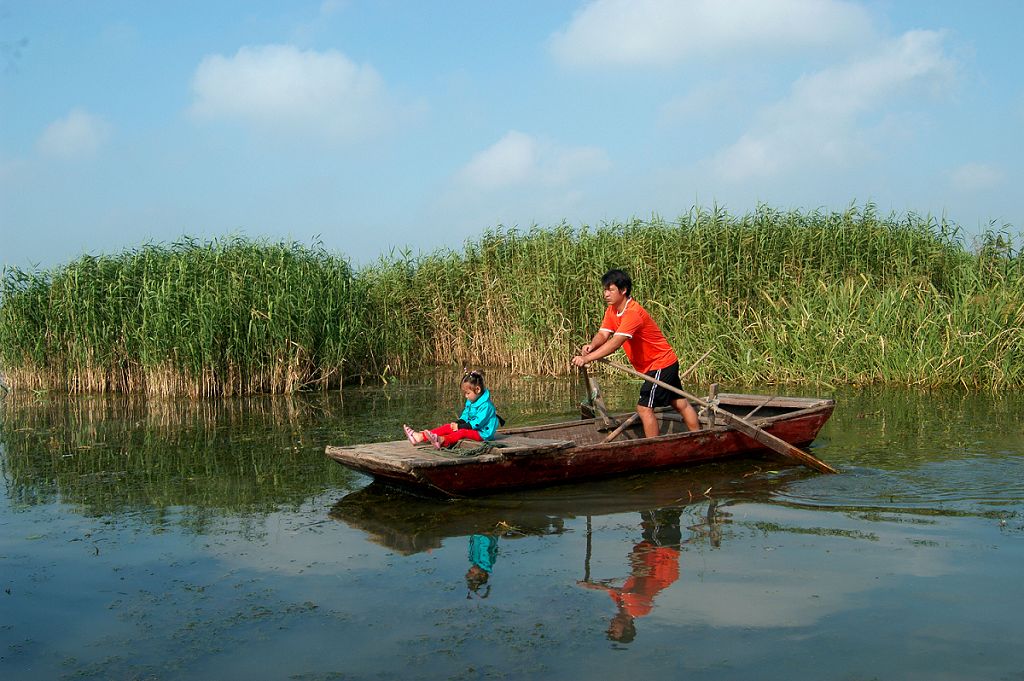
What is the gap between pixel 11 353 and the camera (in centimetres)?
1488

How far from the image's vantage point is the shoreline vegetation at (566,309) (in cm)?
1171

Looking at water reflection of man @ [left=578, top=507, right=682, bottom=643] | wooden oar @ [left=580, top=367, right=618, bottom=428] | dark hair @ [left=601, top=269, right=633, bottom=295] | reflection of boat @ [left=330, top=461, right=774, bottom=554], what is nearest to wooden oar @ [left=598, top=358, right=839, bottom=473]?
reflection of boat @ [left=330, top=461, right=774, bottom=554]

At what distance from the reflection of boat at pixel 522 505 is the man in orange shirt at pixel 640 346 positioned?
55cm

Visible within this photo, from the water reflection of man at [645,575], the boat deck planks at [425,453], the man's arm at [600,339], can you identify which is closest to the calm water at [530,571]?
the water reflection of man at [645,575]

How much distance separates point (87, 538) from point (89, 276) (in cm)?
914

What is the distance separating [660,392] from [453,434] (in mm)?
1849

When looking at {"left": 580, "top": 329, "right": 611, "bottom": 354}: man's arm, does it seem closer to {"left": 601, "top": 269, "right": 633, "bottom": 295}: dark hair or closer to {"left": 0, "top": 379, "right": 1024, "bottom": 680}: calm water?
{"left": 601, "top": 269, "right": 633, "bottom": 295}: dark hair

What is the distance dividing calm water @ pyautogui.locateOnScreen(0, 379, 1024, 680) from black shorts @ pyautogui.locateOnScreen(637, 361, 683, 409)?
64 cm

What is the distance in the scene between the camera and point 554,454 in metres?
6.58

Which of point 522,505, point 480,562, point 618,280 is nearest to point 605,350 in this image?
point 618,280

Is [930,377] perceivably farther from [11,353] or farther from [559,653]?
[11,353]

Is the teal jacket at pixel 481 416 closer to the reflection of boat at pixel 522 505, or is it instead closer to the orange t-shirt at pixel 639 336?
the reflection of boat at pixel 522 505

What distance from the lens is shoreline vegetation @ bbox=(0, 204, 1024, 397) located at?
38.4 ft

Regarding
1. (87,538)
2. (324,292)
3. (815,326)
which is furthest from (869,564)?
(324,292)
